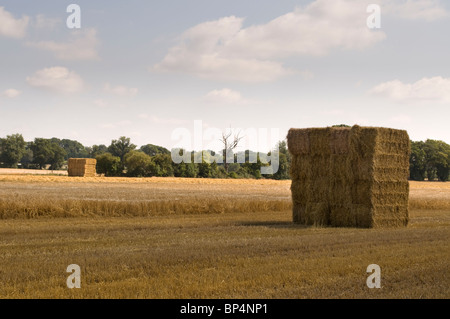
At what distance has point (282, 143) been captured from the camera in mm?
103000

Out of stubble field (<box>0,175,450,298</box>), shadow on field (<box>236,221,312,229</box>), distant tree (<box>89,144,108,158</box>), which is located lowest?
shadow on field (<box>236,221,312,229</box>)

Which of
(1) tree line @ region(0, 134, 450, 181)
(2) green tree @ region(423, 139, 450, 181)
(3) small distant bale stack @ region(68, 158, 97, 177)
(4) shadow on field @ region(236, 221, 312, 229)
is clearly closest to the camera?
(4) shadow on field @ region(236, 221, 312, 229)

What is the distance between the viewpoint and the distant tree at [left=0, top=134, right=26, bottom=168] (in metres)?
109

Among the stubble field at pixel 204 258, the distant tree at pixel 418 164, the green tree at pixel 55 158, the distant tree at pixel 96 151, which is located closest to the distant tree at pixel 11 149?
the green tree at pixel 55 158

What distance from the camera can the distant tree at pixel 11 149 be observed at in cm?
10912

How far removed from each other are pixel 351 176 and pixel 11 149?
337ft

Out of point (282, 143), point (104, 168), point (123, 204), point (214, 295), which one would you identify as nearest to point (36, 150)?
point (104, 168)

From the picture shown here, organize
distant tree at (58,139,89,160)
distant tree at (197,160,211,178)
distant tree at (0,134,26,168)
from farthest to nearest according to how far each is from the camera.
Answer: distant tree at (58,139,89,160)
distant tree at (0,134,26,168)
distant tree at (197,160,211,178)

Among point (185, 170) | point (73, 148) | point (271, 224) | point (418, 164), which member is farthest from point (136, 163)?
point (73, 148)

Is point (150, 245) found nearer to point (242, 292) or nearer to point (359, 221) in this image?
point (242, 292)

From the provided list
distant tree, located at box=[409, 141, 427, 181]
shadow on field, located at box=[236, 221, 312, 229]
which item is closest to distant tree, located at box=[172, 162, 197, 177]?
distant tree, located at box=[409, 141, 427, 181]
